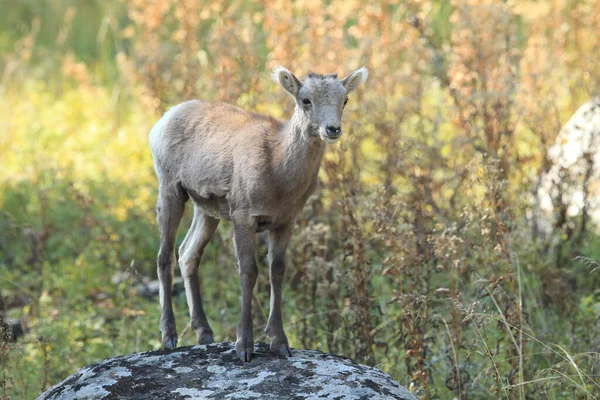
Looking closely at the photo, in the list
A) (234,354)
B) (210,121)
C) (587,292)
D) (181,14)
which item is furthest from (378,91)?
(234,354)

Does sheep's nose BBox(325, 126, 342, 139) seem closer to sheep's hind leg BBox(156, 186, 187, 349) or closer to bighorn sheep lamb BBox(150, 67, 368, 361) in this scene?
bighorn sheep lamb BBox(150, 67, 368, 361)

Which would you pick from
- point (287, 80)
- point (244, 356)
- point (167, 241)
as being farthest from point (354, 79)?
point (244, 356)

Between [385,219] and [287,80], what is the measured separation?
4.04 feet

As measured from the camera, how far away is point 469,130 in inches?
309

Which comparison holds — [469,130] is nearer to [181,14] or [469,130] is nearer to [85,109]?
[181,14]

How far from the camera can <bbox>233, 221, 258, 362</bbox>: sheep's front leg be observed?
5.05m

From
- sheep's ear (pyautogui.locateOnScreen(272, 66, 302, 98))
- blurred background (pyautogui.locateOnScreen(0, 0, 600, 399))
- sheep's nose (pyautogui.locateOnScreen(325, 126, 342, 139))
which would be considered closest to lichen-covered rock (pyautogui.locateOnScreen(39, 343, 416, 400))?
blurred background (pyautogui.locateOnScreen(0, 0, 600, 399))

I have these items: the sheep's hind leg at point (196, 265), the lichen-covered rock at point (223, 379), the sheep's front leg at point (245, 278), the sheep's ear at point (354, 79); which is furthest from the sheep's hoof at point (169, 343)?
the sheep's ear at point (354, 79)

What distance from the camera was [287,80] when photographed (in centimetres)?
511

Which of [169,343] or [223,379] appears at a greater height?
[169,343]

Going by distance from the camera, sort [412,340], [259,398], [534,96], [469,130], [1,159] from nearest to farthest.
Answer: [259,398] < [412,340] < [469,130] < [534,96] < [1,159]

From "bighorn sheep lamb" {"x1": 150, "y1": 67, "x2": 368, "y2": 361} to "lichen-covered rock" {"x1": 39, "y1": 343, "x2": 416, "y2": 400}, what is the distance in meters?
0.16

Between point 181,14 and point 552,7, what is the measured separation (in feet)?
12.2

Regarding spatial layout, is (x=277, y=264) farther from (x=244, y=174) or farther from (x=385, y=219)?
(x=385, y=219)
